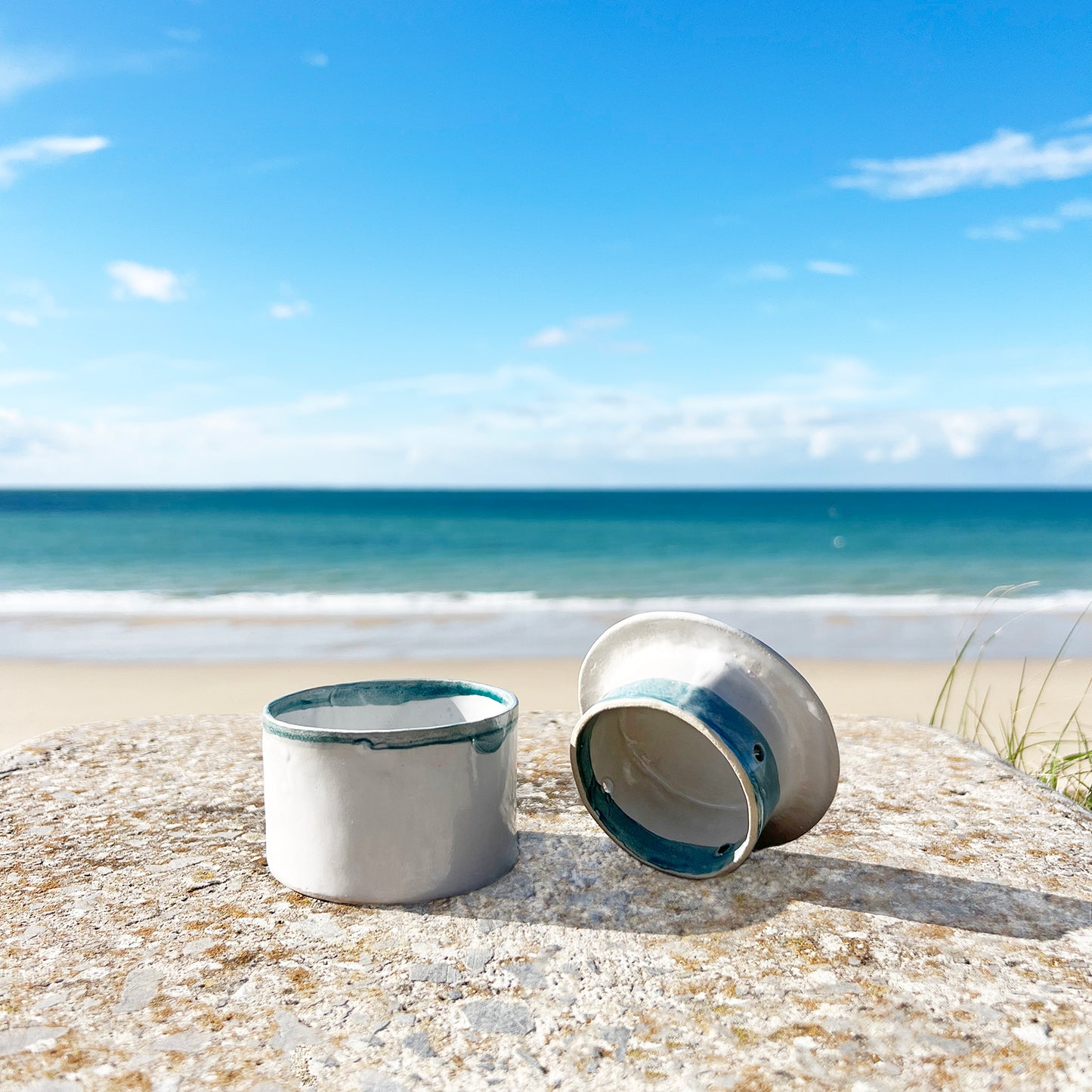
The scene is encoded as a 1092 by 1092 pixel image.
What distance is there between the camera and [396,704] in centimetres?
147

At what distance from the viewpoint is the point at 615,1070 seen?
0.89 m

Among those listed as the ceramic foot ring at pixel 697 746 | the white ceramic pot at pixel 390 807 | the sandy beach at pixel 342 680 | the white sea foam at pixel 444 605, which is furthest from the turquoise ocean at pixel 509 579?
the white ceramic pot at pixel 390 807

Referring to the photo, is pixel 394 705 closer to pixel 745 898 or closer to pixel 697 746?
pixel 697 746

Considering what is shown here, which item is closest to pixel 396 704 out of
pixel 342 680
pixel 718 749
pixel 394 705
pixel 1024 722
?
pixel 394 705

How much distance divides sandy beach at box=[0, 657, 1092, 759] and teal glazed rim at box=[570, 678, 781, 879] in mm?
2752

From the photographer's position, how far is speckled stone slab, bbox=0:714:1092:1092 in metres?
0.90

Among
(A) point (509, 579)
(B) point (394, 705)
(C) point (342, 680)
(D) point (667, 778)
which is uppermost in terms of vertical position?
A: (B) point (394, 705)

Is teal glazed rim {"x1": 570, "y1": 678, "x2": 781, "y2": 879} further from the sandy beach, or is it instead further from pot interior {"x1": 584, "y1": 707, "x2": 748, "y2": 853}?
the sandy beach

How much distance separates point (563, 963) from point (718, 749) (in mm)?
318

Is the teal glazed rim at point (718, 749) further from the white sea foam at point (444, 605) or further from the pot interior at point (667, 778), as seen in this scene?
the white sea foam at point (444, 605)

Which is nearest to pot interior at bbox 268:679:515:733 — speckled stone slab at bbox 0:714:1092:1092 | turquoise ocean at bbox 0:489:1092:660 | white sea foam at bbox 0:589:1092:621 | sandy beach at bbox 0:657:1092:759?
speckled stone slab at bbox 0:714:1092:1092

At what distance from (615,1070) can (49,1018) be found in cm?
59

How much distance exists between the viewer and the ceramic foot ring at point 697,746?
3.91 ft

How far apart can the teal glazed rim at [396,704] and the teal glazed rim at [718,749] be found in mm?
125
